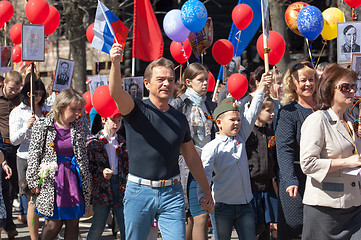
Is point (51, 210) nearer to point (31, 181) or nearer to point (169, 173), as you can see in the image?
point (31, 181)

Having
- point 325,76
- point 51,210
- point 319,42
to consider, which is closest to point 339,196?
point 325,76

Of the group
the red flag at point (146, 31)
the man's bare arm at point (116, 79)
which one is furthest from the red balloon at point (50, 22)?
the man's bare arm at point (116, 79)

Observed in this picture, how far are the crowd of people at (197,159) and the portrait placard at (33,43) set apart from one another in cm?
31

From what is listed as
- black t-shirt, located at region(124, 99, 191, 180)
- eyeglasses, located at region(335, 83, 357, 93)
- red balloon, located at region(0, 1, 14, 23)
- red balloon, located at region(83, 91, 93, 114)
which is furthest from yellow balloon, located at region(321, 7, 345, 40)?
red balloon, located at region(0, 1, 14, 23)

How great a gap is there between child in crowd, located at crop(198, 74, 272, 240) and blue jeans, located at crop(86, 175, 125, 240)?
55.7 inches

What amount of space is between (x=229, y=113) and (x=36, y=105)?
3.29 meters

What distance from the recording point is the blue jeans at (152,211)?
4891mm

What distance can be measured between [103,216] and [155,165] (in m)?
2.25

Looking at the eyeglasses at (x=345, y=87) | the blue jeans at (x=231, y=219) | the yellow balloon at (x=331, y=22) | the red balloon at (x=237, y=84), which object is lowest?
the blue jeans at (x=231, y=219)

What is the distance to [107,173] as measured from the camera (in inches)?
272

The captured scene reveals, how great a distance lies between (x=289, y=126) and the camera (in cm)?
559

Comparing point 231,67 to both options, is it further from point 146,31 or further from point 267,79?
point 267,79

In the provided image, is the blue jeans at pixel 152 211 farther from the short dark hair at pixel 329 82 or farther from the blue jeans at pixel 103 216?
the blue jeans at pixel 103 216

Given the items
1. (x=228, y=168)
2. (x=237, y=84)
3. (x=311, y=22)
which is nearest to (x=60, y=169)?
(x=228, y=168)
